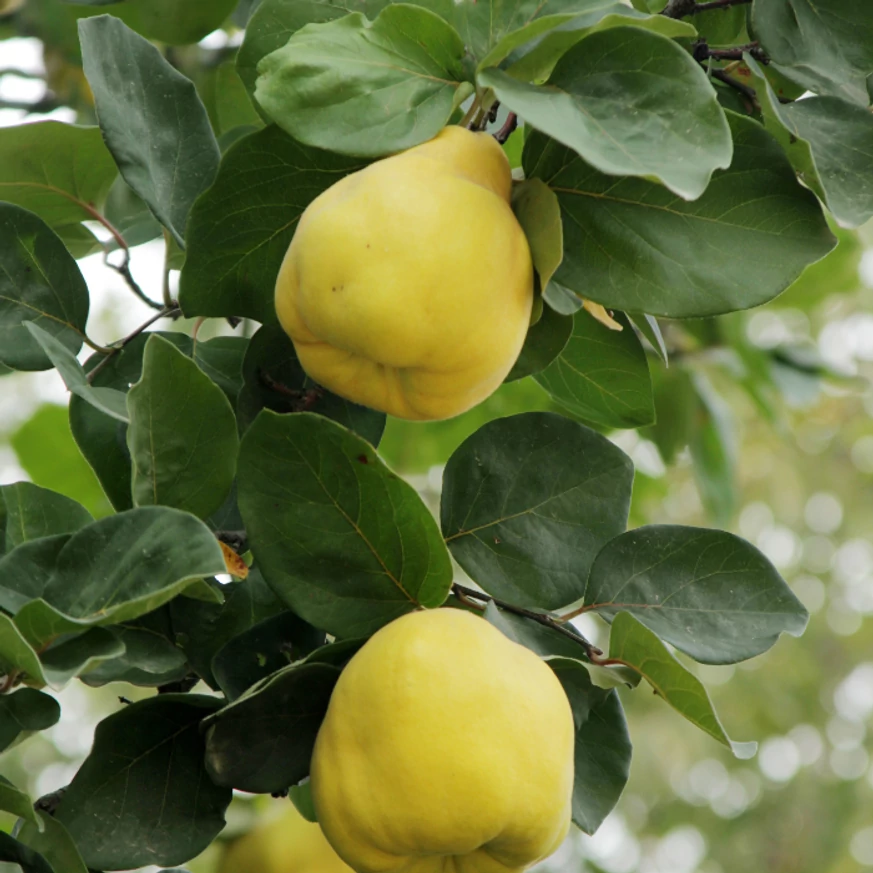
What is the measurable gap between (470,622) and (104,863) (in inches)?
10.7

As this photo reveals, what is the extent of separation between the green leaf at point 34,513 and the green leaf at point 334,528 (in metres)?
0.18

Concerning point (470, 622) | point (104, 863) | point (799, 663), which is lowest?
point (799, 663)

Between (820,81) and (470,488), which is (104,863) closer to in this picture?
(470,488)

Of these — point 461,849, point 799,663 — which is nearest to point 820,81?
point 461,849

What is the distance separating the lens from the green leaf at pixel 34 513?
2.36ft

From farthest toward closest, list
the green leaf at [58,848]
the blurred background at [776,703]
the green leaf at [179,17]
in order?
the blurred background at [776,703] → the green leaf at [179,17] → the green leaf at [58,848]

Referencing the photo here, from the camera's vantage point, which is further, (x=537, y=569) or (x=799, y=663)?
(x=799, y=663)

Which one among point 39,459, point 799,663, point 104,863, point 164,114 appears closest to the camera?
point 104,863

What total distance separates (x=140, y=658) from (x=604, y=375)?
402 mm

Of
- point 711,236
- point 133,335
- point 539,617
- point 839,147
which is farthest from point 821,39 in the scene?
point 133,335

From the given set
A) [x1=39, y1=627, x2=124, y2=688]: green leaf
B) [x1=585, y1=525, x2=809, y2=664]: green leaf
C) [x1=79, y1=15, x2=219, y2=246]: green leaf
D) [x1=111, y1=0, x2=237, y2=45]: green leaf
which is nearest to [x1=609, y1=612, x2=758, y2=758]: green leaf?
[x1=585, y1=525, x2=809, y2=664]: green leaf

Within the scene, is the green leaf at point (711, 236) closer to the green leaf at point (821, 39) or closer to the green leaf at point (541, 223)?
the green leaf at point (541, 223)

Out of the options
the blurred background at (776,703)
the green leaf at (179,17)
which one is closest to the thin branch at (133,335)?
the green leaf at (179,17)

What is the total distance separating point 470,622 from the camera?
23.9 inches
